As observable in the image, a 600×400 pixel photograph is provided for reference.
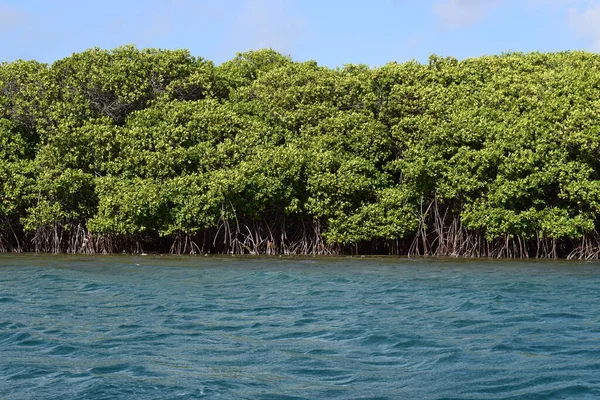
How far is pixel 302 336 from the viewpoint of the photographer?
15078 millimetres

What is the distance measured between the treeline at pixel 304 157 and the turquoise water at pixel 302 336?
6980 millimetres

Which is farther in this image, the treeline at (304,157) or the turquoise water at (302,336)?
the treeline at (304,157)

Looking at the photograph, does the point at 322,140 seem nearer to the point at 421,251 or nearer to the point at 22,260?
the point at 421,251

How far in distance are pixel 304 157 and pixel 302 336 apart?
19864 millimetres

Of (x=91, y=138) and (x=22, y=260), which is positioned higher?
(x=91, y=138)

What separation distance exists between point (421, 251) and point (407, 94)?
20.5 ft

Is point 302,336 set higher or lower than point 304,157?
lower

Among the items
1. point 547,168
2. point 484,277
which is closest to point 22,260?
point 484,277

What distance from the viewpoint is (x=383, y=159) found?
36.0 meters

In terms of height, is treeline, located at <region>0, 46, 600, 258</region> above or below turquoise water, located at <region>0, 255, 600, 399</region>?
above

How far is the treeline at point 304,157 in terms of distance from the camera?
104ft

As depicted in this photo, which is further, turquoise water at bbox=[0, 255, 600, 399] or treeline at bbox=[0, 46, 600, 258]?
treeline at bbox=[0, 46, 600, 258]

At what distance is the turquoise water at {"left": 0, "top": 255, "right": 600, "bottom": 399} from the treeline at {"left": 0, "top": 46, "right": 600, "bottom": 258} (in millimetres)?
6980

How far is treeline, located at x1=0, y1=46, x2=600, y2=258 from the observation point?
3175cm
